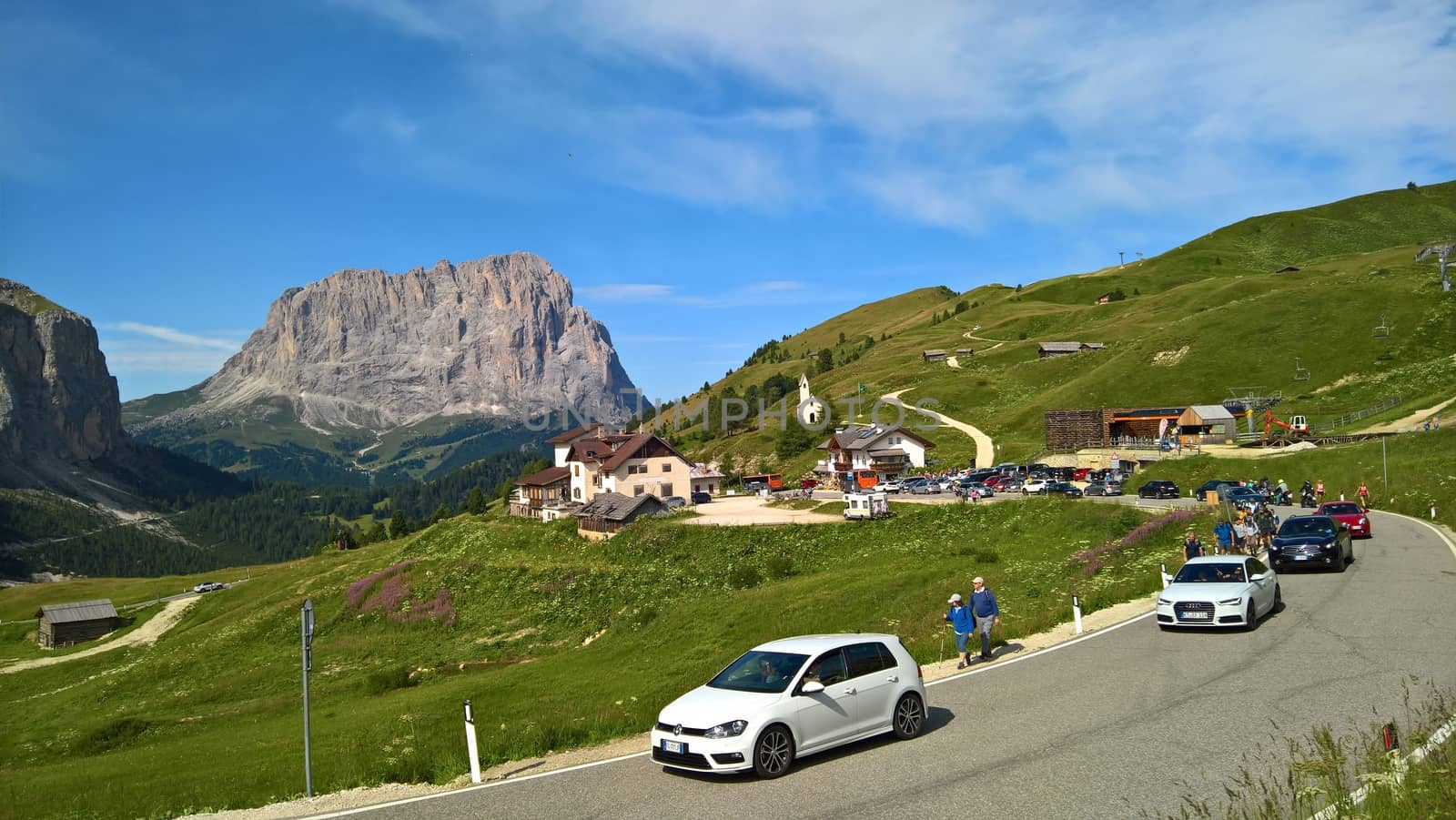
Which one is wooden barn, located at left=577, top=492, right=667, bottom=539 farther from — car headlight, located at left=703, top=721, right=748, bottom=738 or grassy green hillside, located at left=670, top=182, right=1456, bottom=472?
car headlight, located at left=703, top=721, right=748, bottom=738

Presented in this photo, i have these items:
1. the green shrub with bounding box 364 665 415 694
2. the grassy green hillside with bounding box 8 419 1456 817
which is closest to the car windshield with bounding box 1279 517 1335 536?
the grassy green hillside with bounding box 8 419 1456 817

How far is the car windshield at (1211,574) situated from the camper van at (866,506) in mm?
37652

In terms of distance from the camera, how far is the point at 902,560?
A: 46812 mm

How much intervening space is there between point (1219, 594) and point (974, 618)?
20.0 feet

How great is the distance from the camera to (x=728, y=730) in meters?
12.1

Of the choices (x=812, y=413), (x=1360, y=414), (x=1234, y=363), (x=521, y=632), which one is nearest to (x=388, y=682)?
(x=521, y=632)

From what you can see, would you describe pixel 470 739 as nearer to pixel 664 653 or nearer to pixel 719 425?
pixel 664 653

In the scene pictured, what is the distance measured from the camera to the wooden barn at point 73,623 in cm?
8731

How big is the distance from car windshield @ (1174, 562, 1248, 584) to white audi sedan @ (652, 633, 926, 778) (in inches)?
459

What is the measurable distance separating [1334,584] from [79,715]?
204ft

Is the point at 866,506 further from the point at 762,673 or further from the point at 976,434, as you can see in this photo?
the point at 976,434

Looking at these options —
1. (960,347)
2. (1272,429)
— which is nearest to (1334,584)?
(1272,429)

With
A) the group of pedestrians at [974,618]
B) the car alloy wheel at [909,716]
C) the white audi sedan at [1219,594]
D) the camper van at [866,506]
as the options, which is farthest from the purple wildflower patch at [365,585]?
the car alloy wheel at [909,716]

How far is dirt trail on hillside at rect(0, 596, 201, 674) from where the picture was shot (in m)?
75.5
